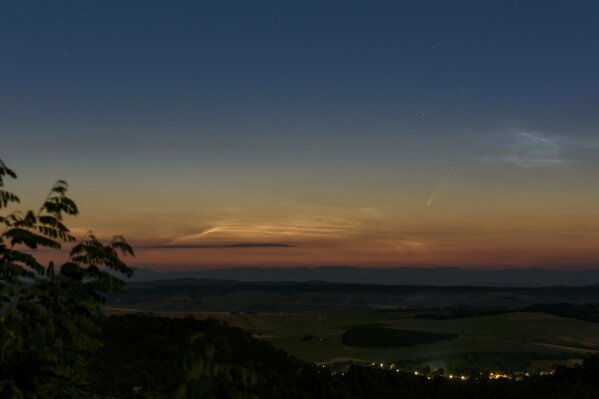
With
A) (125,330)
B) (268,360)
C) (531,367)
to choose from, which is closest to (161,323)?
(125,330)

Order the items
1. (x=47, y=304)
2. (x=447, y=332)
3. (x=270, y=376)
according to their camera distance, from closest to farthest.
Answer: (x=47, y=304) < (x=270, y=376) < (x=447, y=332)

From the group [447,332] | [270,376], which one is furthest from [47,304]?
[447,332]

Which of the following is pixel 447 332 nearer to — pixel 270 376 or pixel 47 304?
pixel 270 376

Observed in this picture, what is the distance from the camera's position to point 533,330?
351 ft

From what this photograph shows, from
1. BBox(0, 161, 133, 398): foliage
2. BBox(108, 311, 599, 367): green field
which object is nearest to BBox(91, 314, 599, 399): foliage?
BBox(0, 161, 133, 398): foliage

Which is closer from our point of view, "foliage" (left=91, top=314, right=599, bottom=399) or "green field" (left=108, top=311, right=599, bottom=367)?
"foliage" (left=91, top=314, right=599, bottom=399)

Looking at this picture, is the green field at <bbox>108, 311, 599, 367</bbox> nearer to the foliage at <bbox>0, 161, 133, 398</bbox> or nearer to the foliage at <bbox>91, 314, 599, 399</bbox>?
the foliage at <bbox>91, 314, 599, 399</bbox>

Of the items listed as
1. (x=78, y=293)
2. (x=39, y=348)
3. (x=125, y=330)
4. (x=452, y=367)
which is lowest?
(x=452, y=367)

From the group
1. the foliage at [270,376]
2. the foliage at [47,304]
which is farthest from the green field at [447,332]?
the foliage at [47,304]

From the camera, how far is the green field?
7969 centimetres

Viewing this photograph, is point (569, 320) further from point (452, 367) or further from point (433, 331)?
point (452, 367)

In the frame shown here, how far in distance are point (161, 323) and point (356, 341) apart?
44.4m

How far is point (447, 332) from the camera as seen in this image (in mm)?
103062

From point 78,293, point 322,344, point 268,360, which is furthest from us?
point 322,344
